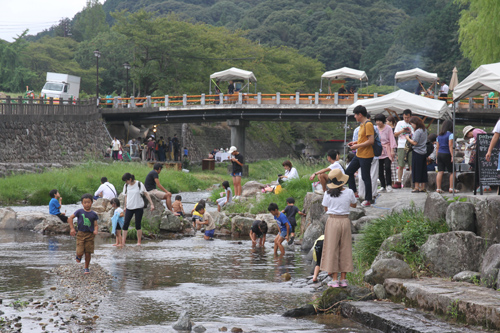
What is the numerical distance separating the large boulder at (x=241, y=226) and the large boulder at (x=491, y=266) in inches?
369

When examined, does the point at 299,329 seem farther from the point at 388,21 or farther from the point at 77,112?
the point at 388,21

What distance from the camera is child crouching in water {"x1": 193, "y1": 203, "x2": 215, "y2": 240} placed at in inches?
583

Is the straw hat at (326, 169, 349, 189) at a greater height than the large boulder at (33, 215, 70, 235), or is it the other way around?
the straw hat at (326, 169, 349, 189)

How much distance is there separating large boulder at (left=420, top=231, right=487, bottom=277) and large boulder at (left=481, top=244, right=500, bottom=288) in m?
0.34

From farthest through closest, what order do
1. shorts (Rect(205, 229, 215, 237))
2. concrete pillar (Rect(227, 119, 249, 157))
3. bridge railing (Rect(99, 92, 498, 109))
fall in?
concrete pillar (Rect(227, 119, 249, 157)), bridge railing (Rect(99, 92, 498, 109)), shorts (Rect(205, 229, 215, 237))

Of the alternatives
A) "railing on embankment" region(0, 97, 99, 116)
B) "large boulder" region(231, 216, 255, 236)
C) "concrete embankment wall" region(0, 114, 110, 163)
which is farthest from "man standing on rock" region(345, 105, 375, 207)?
"concrete embankment wall" region(0, 114, 110, 163)

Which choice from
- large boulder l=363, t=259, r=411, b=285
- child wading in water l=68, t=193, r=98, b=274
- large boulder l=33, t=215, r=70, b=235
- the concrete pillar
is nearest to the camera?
large boulder l=363, t=259, r=411, b=285

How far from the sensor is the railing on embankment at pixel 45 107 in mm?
30480

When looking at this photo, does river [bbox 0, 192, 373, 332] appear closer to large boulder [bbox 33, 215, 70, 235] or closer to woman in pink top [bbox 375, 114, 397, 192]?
large boulder [bbox 33, 215, 70, 235]

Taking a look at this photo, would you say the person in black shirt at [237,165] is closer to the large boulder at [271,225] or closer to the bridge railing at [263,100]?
the large boulder at [271,225]

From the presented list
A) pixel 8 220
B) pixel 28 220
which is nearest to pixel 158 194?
pixel 28 220

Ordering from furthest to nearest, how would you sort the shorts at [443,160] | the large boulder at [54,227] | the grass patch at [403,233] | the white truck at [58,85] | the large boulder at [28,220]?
the white truck at [58,85]
the large boulder at [28,220]
the large boulder at [54,227]
the shorts at [443,160]
the grass patch at [403,233]

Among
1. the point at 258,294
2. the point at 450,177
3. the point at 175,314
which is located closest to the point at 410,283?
the point at 258,294

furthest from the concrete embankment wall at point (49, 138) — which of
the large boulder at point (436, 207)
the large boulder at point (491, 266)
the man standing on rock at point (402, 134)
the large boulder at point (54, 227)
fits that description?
the large boulder at point (491, 266)
